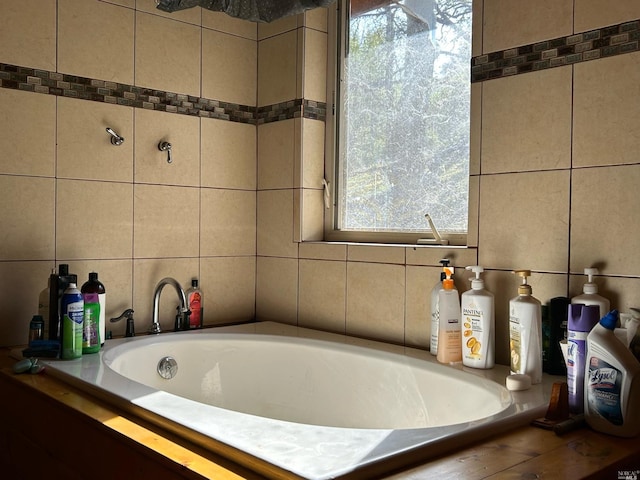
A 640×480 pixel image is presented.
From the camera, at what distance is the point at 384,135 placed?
2.56m

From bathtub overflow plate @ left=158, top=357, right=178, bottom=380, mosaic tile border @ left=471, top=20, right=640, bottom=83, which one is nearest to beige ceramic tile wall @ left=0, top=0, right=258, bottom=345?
bathtub overflow plate @ left=158, top=357, right=178, bottom=380

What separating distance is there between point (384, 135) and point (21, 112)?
1364 millimetres

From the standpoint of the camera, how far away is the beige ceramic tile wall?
222 centimetres

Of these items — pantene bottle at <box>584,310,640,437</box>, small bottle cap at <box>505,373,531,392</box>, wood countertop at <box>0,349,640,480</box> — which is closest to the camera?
wood countertop at <box>0,349,640,480</box>

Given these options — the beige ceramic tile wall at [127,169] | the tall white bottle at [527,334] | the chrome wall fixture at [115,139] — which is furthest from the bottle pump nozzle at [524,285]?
the chrome wall fixture at [115,139]

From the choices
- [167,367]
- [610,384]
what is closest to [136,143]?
[167,367]

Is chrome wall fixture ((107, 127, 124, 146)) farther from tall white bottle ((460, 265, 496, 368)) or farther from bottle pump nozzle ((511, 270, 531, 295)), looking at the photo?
bottle pump nozzle ((511, 270, 531, 295))

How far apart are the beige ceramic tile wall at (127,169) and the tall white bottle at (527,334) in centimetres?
144

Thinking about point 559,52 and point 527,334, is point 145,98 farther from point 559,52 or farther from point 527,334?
point 527,334

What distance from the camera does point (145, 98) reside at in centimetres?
253

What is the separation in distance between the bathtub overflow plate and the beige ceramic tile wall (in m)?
0.29

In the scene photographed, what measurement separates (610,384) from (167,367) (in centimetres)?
154

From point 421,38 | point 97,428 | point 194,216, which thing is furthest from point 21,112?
point 421,38

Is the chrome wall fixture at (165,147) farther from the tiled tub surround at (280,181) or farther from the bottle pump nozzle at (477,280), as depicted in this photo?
the bottle pump nozzle at (477,280)
